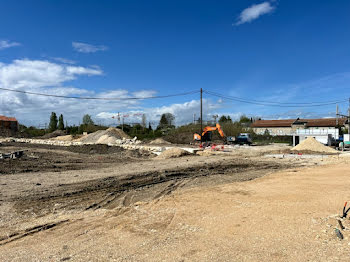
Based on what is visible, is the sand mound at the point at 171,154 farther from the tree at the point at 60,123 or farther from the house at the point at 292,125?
the tree at the point at 60,123

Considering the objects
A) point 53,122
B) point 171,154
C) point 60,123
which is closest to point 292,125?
point 171,154

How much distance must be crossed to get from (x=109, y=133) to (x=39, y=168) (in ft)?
77.1

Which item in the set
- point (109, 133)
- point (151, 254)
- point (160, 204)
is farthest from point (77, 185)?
point (109, 133)

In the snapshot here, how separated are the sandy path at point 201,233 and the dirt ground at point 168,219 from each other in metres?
0.02

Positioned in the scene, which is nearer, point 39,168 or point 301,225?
point 301,225

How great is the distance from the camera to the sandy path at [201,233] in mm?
4426

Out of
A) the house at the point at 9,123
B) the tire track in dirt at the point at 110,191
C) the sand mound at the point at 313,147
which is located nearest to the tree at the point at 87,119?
the house at the point at 9,123

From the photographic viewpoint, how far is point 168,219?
6.17 m

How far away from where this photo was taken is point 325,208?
6.60 meters

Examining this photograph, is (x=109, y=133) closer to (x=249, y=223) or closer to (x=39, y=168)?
(x=39, y=168)

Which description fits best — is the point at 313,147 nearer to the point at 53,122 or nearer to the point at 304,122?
the point at 304,122

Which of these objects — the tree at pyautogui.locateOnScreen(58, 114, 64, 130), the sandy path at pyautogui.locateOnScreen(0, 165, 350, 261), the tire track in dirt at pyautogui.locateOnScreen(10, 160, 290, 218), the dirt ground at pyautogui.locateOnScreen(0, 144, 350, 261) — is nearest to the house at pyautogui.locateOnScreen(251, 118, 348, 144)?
the tree at pyautogui.locateOnScreen(58, 114, 64, 130)

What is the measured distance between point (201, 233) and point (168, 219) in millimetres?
1072

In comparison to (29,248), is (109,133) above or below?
above
